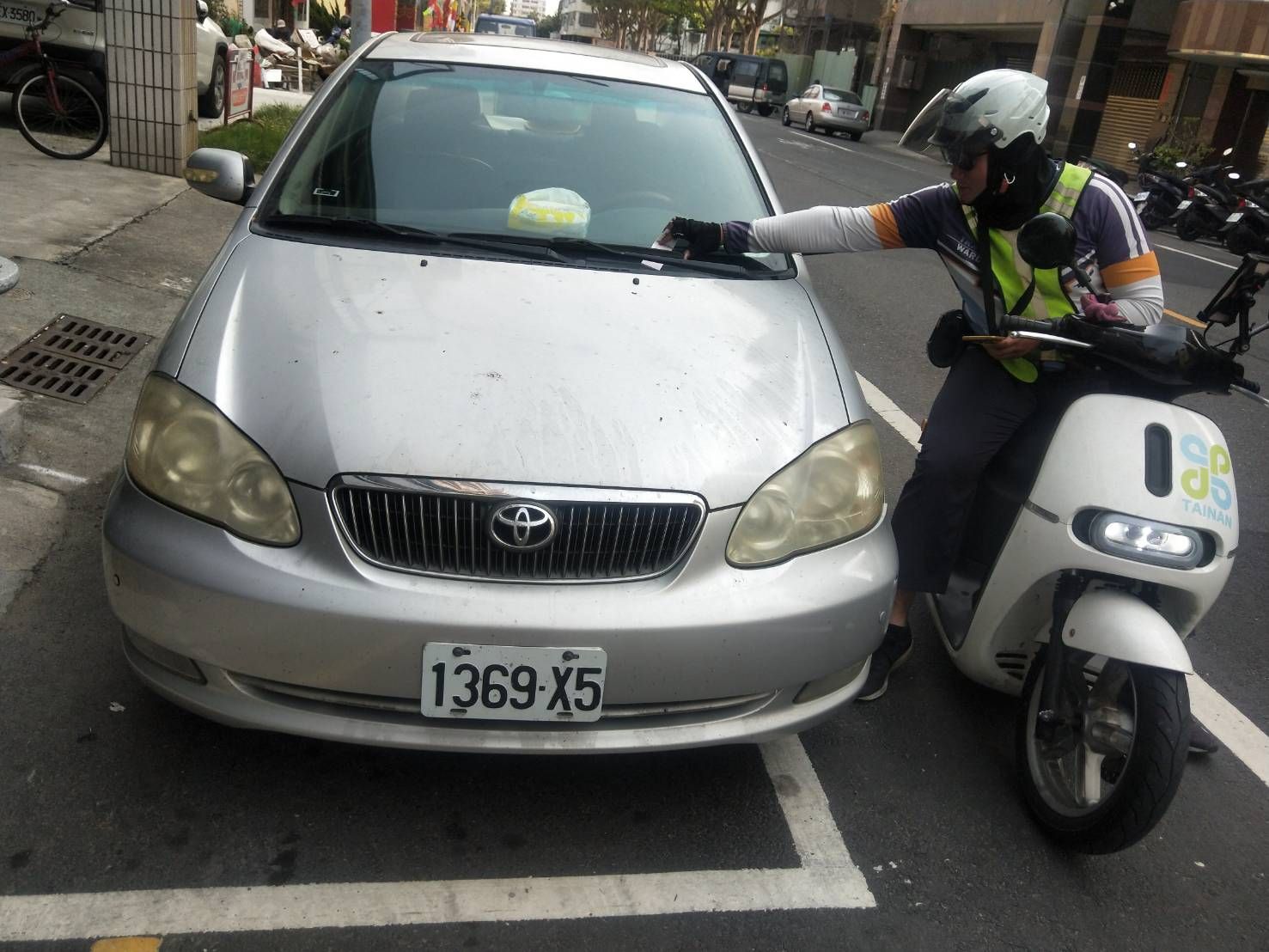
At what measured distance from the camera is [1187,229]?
16594mm

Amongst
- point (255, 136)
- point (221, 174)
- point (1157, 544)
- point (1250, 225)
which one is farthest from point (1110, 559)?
point (255, 136)

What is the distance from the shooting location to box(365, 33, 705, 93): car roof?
3.83 metres

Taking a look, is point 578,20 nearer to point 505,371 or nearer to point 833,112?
point 833,112

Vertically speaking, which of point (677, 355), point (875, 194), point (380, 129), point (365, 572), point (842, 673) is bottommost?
point (875, 194)

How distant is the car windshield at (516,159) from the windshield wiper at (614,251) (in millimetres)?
27

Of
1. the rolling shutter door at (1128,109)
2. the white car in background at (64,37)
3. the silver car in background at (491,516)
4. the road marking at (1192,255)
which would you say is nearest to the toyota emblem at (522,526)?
the silver car in background at (491,516)

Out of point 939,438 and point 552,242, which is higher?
point 552,242

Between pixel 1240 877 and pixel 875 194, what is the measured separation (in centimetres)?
1493

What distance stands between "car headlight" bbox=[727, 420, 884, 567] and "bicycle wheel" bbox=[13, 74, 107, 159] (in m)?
8.13

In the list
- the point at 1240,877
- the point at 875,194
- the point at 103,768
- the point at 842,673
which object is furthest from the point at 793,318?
the point at 875,194

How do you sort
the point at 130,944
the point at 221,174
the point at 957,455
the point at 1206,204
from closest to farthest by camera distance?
the point at 130,944, the point at 957,455, the point at 221,174, the point at 1206,204

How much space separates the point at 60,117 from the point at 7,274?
403cm

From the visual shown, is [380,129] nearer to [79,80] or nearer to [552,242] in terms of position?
[552,242]

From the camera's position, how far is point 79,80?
880cm
